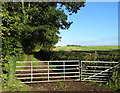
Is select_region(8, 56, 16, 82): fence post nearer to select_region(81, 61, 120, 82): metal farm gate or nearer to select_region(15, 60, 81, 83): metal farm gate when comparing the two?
select_region(15, 60, 81, 83): metal farm gate

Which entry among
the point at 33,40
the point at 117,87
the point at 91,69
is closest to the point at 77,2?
the point at 33,40

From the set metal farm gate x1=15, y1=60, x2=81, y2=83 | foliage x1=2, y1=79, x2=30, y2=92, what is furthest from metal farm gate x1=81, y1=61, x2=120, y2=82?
foliage x1=2, y1=79, x2=30, y2=92

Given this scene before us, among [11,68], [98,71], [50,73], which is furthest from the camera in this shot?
[50,73]

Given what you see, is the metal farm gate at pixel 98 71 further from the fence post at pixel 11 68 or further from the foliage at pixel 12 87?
the fence post at pixel 11 68

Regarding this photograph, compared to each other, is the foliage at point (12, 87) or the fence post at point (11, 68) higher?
the fence post at point (11, 68)

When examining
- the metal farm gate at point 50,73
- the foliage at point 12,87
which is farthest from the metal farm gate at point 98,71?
the foliage at point 12,87

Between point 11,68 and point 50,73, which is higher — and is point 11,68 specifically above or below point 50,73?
above

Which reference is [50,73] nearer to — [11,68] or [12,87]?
[11,68]

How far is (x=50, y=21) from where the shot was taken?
1995cm

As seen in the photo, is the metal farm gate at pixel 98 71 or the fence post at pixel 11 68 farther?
the metal farm gate at pixel 98 71

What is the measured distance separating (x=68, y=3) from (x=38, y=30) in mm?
4852

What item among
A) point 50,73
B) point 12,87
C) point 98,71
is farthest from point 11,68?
point 98,71

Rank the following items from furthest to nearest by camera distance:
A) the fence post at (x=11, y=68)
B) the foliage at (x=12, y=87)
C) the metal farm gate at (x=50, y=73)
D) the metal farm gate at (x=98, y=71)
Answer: the metal farm gate at (x=50, y=73) < the metal farm gate at (x=98, y=71) < the fence post at (x=11, y=68) < the foliage at (x=12, y=87)

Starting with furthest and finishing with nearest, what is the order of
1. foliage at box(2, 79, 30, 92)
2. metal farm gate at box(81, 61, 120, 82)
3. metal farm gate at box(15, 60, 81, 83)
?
metal farm gate at box(15, 60, 81, 83), metal farm gate at box(81, 61, 120, 82), foliage at box(2, 79, 30, 92)
